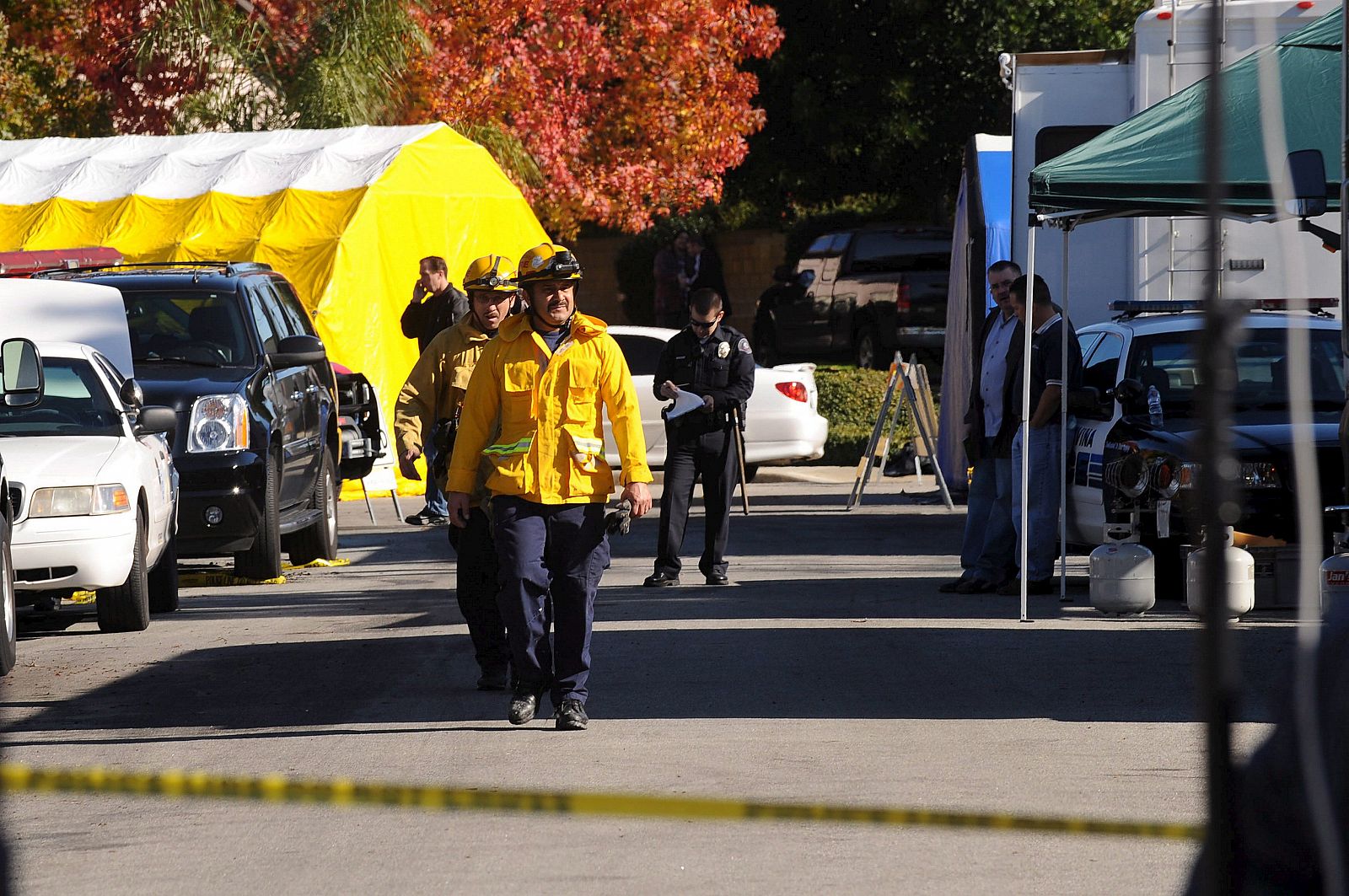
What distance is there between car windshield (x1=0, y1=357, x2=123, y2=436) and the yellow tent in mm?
8066

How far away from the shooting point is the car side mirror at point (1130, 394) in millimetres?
11805

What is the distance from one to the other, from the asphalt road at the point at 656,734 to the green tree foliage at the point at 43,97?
15922 mm

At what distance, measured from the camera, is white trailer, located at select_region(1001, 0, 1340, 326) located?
13914 mm

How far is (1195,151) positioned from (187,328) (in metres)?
7.10

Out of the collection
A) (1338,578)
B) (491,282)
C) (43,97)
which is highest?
(43,97)

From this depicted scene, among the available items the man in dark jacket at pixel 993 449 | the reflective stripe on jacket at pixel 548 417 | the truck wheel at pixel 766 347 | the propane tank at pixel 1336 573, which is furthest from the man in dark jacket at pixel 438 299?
the truck wheel at pixel 766 347

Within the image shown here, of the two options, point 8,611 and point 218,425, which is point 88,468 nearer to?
point 8,611

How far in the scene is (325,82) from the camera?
2434 cm

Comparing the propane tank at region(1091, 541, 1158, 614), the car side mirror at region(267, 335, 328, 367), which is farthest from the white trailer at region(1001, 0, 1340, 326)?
the car side mirror at region(267, 335, 328, 367)

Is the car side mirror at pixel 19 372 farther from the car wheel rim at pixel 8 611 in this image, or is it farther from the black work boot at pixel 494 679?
the black work boot at pixel 494 679

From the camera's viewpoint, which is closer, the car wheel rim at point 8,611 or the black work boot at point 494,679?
the black work boot at point 494,679

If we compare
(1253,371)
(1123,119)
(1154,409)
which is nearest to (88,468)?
(1154,409)

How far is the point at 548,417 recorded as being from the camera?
25.7 feet

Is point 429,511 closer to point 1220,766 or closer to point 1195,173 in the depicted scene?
point 1195,173
